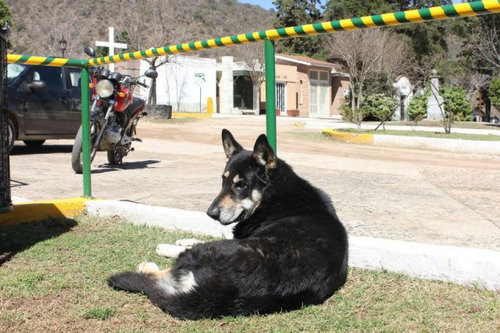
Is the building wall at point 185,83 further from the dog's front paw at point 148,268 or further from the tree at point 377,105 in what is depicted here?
the dog's front paw at point 148,268

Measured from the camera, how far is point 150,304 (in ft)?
9.71

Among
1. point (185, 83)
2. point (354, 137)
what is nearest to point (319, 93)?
point (185, 83)

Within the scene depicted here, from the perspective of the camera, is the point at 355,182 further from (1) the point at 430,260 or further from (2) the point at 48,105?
(2) the point at 48,105

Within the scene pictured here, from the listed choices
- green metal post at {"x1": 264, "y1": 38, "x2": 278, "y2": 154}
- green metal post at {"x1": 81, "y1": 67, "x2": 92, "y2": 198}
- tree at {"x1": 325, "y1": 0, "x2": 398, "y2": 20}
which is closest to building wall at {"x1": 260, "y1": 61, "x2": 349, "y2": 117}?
tree at {"x1": 325, "y1": 0, "x2": 398, "y2": 20}

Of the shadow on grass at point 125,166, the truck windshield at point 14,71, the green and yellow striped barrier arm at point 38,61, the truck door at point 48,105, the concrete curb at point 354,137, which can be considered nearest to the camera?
the green and yellow striped barrier arm at point 38,61

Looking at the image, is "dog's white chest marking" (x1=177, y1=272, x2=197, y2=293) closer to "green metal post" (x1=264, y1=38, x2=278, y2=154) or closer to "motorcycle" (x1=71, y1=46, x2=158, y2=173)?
"green metal post" (x1=264, y1=38, x2=278, y2=154)

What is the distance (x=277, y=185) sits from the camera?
335 centimetres

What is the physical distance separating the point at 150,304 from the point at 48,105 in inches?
343

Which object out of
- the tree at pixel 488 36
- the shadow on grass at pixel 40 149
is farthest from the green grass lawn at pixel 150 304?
the tree at pixel 488 36

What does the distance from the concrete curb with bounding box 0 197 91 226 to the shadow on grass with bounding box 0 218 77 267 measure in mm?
81

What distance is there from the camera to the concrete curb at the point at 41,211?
4770mm

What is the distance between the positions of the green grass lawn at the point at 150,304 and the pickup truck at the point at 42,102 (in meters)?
6.93

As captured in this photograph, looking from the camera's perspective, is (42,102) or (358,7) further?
(358,7)

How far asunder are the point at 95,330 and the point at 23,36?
219 ft
